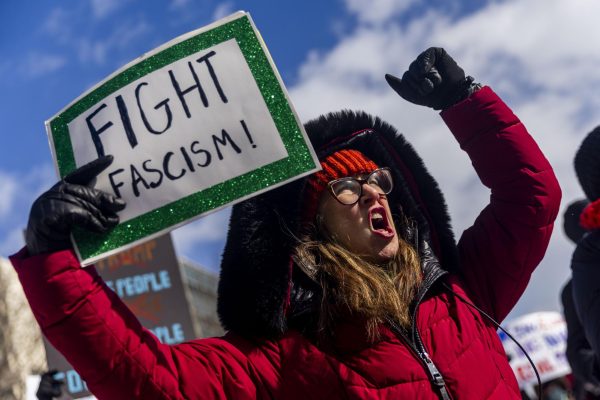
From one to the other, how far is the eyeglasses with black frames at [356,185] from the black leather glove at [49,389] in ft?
8.37

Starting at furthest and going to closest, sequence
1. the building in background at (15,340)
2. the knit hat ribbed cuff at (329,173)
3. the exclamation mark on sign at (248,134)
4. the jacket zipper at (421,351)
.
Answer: the building in background at (15,340), the knit hat ribbed cuff at (329,173), the exclamation mark on sign at (248,134), the jacket zipper at (421,351)

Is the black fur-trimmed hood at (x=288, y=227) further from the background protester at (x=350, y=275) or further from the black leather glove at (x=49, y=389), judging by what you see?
the black leather glove at (x=49, y=389)

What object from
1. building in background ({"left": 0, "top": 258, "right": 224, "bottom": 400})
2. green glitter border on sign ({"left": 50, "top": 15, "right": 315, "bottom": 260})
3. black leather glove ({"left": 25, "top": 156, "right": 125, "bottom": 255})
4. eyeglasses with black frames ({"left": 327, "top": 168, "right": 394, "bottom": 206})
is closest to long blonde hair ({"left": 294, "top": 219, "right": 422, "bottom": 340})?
eyeglasses with black frames ({"left": 327, "top": 168, "right": 394, "bottom": 206})

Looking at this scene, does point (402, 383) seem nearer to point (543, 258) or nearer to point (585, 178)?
point (543, 258)

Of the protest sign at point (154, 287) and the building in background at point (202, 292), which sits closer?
the protest sign at point (154, 287)

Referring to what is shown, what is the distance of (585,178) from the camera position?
3.63 m

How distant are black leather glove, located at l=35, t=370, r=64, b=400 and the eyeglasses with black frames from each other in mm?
2553

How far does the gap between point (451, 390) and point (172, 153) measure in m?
0.90

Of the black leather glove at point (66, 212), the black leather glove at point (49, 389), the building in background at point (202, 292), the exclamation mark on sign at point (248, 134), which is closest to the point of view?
the black leather glove at point (66, 212)

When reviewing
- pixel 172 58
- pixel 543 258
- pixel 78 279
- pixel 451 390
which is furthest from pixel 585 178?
pixel 78 279

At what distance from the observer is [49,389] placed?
446 cm

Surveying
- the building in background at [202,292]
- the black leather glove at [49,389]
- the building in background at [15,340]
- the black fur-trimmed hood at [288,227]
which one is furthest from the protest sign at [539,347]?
the building in background at [202,292]

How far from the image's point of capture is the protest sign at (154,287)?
7312mm

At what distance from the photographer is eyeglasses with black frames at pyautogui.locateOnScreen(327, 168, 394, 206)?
2484mm
